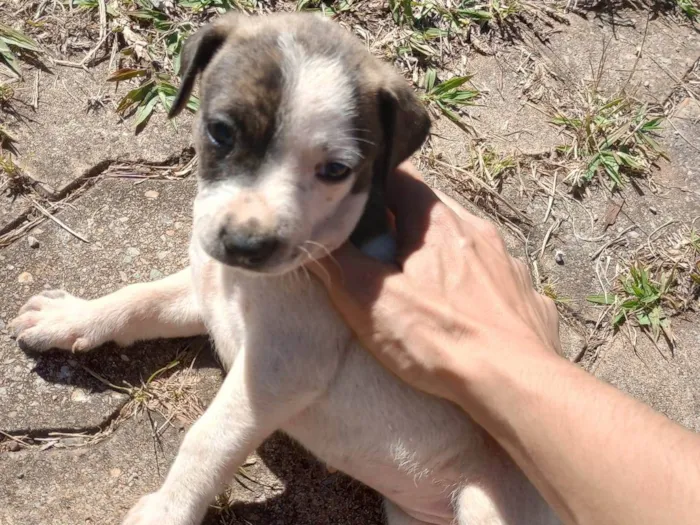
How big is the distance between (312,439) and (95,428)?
1.16 meters

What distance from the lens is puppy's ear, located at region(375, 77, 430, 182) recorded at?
9.66ft

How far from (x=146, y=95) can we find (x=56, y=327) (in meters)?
1.63

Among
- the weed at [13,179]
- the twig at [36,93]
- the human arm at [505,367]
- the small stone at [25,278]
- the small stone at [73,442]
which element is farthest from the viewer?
the twig at [36,93]

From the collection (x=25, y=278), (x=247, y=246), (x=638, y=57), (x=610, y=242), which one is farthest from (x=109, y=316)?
(x=638, y=57)

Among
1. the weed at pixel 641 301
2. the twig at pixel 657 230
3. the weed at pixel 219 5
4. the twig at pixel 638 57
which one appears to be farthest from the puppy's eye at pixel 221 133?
the twig at pixel 638 57

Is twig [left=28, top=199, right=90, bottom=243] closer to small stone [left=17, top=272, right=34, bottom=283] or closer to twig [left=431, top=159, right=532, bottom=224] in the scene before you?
small stone [left=17, top=272, right=34, bottom=283]

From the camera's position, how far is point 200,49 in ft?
9.78

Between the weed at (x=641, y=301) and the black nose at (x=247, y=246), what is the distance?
2615 millimetres

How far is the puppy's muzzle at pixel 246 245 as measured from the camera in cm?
256

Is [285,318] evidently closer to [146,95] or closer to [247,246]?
[247,246]

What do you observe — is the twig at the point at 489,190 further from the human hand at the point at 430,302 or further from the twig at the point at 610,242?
the human hand at the point at 430,302

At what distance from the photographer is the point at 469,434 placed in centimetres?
307

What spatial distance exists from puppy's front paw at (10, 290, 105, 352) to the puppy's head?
1.07 metres

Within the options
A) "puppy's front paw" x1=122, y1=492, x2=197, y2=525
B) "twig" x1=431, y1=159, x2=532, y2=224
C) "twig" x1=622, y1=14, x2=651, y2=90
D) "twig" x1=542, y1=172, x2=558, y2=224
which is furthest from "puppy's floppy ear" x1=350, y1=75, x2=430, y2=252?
"twig" x1=622, y1=14, x2=651, y2=90
